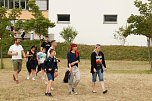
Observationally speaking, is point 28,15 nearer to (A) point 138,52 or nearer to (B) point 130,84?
(A) point 138,52

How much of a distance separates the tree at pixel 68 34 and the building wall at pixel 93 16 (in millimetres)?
2214

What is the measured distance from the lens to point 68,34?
161 feet

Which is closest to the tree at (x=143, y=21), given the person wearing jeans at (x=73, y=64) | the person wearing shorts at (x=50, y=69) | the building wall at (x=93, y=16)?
the person wearing jeans at (x=73, y=64)

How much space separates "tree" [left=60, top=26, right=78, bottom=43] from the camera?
48938mm

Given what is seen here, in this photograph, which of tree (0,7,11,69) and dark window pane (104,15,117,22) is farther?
dark window pane (104,15,117,22)

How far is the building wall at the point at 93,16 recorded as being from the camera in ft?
168

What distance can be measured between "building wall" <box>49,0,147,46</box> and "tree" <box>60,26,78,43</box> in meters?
2.21

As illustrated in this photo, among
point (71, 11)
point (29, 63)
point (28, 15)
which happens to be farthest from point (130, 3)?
point (29, 63)

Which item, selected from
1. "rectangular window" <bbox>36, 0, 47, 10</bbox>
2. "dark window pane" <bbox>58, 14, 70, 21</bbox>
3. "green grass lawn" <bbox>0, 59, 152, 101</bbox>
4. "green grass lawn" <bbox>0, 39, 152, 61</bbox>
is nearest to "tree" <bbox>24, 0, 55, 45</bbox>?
"green grass lawn" <bbox>0, 39, 152, 61</bbox>

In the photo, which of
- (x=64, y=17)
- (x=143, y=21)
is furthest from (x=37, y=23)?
(x=143, y=21)

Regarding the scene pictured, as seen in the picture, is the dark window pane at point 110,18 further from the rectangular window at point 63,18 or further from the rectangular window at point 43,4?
the rectangular window at point 43,4

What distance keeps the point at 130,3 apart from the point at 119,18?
1983mm

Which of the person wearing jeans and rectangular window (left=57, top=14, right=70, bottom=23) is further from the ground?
rectangular window (left=57, top=14, right=70, bottom=23)

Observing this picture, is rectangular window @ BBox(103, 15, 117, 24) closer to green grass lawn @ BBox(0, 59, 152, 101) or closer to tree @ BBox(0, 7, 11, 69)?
tree @ BBox(0, 7, 11, 69)
